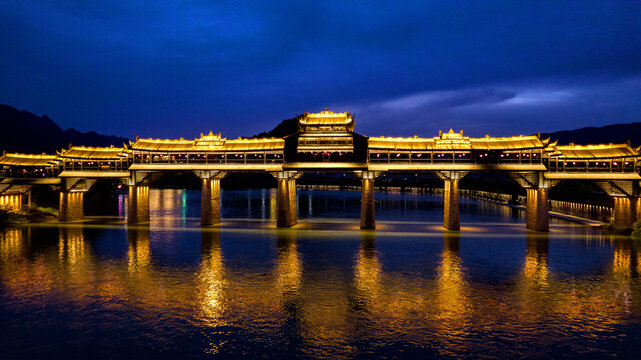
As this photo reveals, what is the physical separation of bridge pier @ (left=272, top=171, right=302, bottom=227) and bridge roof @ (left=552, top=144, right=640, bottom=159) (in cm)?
2703

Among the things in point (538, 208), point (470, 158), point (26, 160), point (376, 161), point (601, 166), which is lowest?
point (538, 208)

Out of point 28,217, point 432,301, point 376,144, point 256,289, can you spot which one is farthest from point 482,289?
point 28,217

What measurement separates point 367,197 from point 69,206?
118ft

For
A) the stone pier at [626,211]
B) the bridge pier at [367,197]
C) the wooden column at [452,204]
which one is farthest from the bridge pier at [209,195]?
the stone pier at [626,211]

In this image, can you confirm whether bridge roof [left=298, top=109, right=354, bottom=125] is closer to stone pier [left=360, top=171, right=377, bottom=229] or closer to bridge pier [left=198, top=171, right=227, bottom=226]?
stone pier [left=360, top=171, right=377, bottom=229]

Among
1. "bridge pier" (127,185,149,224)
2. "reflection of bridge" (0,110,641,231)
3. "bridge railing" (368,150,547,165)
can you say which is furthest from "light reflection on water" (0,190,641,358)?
"bridge pier" (127,185,149,224)

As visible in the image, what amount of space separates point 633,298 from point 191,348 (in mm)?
20786

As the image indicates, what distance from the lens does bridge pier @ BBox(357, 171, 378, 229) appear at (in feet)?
130

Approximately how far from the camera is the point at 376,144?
132 feet

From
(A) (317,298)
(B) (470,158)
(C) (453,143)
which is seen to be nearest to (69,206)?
(A) (317,298)

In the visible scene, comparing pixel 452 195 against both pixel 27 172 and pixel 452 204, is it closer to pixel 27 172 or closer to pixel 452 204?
pixel 452 204

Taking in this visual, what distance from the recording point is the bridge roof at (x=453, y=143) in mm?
39281

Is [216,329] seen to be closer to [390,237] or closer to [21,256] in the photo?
[21,256]

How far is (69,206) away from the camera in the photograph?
46.8 metres
